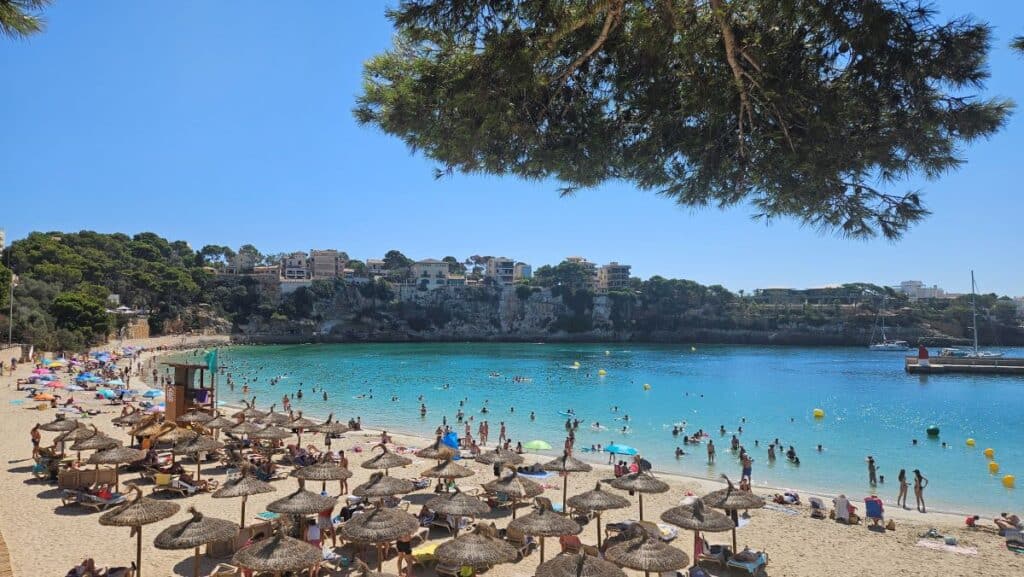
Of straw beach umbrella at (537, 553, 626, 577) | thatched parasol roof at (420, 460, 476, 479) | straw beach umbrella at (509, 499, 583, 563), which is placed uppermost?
straw beach umbrella at (537, 553, 626, 577)

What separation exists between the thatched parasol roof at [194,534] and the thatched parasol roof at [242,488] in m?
1.78

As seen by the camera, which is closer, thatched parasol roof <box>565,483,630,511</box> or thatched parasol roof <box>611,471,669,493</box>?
thatched parasol roof <box>565,483,630,511</box>

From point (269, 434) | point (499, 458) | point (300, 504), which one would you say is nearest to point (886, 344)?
point (499, 458)

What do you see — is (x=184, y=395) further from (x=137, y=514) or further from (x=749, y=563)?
(x=749, y=563)

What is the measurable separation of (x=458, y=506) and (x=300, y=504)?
2.25 m

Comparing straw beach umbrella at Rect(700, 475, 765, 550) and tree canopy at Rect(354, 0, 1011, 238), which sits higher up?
tree canopy at Rect(354, 0, 1011, 238)

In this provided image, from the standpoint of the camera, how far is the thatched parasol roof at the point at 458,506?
27.9ft

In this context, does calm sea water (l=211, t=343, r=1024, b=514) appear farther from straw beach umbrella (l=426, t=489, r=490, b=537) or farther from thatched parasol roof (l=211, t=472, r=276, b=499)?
thatched parasol roof (l=211, t=472, r=276, b=499)

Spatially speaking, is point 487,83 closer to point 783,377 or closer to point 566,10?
point 566,10

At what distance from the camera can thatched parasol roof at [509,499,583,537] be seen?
7605mm

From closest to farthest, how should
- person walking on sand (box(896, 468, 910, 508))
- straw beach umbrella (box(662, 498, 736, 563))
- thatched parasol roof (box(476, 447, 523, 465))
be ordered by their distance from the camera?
straw beach umbrella (box(662, 498, 736, 563)), thatched parasol roof (box(476, 447, 523, 465)), person walking on sand (box(896, 468, 910, 508))

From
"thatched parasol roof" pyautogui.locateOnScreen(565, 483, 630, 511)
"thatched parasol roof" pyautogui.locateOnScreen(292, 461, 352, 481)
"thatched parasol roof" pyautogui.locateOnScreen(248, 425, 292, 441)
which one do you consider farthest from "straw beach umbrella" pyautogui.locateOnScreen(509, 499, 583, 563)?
"thatched parasol roof" pyautogui.locateOnScreen(248, 425, 292, 441)

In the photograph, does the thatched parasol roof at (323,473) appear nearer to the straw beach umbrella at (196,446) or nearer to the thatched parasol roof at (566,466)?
the straw beach umbrella at (196,446)

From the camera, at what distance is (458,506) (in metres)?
8.62
